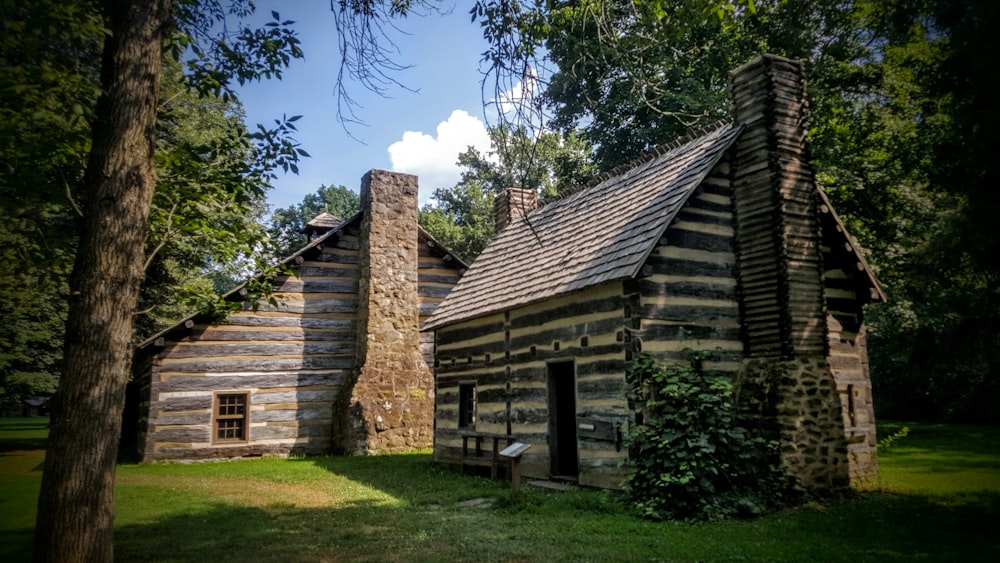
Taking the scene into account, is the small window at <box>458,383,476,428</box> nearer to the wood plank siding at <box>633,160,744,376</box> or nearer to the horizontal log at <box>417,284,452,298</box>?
the wood plank siding at <box>633,160,744,376</box>

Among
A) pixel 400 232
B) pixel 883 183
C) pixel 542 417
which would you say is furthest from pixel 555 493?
pixel 883 183

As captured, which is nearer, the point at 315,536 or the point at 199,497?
the point at 315,536

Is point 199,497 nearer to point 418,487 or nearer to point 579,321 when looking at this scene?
point 418,487

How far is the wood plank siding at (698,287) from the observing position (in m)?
10.4

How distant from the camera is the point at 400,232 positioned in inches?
803

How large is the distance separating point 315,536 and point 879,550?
269 inches

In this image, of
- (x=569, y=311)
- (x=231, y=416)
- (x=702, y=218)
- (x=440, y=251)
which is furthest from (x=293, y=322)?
(x=702, y=218)

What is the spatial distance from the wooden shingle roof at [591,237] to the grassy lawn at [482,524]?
386 cm

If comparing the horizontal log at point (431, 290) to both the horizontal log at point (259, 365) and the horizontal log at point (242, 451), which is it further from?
the horizontal log at point (242, 451)

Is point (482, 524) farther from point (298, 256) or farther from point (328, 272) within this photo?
point (328, 272)

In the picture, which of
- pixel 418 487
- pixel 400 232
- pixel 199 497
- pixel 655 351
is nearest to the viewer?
pixel 655 351

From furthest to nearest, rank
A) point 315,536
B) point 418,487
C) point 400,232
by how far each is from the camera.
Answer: point 400,232 → point 418,487 → point 315,536

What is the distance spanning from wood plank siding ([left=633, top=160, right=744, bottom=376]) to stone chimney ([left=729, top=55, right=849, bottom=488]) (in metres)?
0.23

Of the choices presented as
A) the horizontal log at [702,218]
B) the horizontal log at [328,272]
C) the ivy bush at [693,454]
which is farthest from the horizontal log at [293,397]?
the horizontal log at [702,218]
